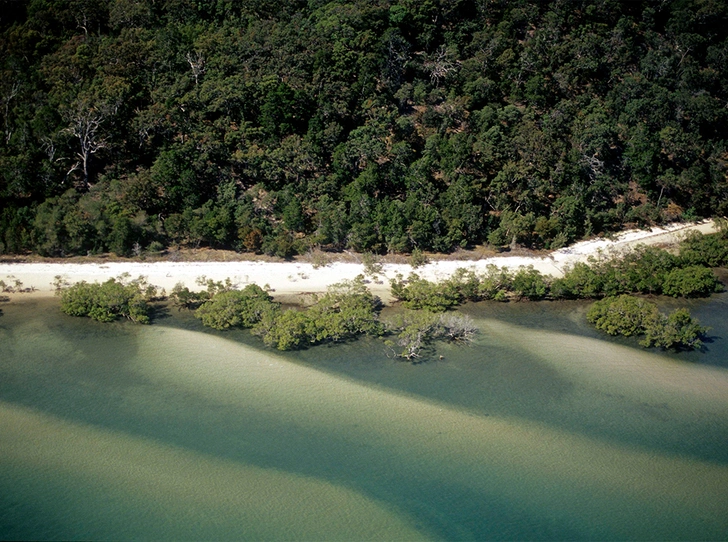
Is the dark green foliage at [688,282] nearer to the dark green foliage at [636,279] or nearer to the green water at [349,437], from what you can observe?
the dark green foliage at [636,279]

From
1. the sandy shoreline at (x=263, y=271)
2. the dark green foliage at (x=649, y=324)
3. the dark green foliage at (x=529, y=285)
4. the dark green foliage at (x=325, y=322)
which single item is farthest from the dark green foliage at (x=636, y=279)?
the dark green foliage at (x=325, y=322)

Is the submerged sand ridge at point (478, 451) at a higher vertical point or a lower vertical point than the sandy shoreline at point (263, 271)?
lower

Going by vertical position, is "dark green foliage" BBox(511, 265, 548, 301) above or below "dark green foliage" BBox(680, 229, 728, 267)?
below

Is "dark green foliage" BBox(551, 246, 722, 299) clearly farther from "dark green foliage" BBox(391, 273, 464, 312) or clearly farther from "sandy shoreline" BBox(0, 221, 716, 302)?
"dark green foliage" BBox(391, 273, 464, 312)

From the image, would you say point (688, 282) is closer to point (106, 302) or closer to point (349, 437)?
point (349, 437)

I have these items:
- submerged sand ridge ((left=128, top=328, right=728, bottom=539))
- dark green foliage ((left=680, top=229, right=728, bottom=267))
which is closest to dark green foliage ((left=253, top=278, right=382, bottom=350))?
submerged sand ridge ((left=128, top=328, right=728, bottom=539))

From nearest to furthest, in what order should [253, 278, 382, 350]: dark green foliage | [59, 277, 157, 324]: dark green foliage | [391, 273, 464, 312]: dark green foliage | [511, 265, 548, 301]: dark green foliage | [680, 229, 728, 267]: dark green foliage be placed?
[253, 278, 382, 350]: dark green foliage, [59, 277, 157, 324]: dark green foliage, [391, 273, 464, 312]: dark green foliage, [511, 265, 548, 301]: dark green foliage, [680, 229, 728, 267]: dark green foliage
